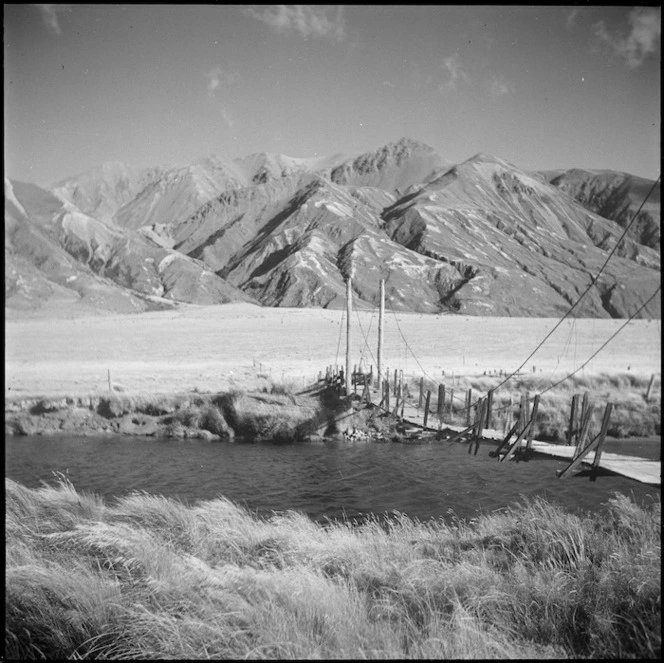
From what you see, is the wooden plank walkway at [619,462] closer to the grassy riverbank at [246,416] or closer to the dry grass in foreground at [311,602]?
the dry grass in foreground at [311,602]

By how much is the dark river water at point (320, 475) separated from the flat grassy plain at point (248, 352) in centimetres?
601

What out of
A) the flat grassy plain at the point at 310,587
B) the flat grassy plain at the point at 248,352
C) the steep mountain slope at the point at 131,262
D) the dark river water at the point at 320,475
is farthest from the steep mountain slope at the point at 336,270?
the flat grassy plain at the point at 310,587

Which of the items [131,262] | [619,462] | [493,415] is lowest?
[493,415]

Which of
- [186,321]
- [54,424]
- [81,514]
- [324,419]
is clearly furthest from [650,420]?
[186,321]

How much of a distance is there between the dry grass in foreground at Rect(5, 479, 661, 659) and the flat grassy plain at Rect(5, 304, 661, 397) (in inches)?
783

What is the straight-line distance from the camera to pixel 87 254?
476 ft

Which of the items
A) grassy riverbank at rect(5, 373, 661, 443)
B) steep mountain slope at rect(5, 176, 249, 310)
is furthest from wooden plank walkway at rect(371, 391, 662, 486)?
steep mountain slope at rect(5, 176, 249, 310)

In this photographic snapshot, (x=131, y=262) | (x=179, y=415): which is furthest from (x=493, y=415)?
(x=131, y=262)

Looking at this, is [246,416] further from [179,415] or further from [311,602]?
[311,602]

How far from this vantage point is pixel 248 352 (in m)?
41.2

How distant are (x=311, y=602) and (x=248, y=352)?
37705 millimetres

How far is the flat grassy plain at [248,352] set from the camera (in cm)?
2838

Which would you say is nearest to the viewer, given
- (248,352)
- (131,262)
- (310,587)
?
(310,587)

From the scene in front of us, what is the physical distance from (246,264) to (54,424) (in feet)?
567
